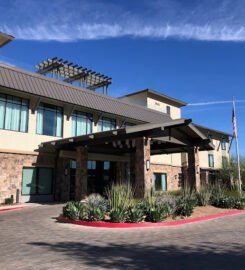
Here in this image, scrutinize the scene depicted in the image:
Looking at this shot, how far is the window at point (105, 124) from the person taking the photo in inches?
1055

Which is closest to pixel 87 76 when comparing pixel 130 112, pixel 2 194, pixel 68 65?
pixel 68 65

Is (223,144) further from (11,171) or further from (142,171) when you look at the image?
(11,171)

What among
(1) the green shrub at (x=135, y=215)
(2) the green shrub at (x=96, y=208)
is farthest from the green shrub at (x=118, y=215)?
(2) the green shrub at (x=96, y=208)

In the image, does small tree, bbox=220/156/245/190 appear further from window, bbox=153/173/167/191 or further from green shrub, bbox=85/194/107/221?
green shrub, bbox=85/194/107/221

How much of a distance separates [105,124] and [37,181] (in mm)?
8078

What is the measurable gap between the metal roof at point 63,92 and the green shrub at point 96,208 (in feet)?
33.2

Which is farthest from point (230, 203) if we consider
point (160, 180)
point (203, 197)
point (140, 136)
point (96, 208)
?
point (160, 180)

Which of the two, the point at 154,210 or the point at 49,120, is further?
the point at 49,120

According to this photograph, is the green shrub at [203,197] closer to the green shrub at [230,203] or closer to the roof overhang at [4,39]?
the green shrub at [230,203]

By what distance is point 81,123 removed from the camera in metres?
25.3

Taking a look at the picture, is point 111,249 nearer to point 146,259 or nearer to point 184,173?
point 146,259

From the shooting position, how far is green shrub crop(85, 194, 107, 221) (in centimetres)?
1214

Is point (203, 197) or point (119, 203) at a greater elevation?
point (203, 197)

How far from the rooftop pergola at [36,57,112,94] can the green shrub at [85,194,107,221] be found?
22.4m
